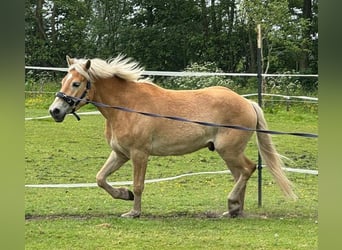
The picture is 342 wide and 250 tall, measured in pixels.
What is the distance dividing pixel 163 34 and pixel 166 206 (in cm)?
319

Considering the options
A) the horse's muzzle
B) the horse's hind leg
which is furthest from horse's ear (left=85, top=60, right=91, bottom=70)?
the horse's hind leg

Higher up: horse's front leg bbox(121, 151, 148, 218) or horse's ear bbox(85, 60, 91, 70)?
horse's ear bbox(85, 60, 91, 70)

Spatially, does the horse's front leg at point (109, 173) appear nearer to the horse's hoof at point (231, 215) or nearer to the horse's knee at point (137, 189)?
the horse's knee at point (137, 189)

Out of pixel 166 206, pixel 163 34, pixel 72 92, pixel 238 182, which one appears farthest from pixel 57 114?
pixel 163 34

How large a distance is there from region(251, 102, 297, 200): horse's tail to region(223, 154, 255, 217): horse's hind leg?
136 millimetres

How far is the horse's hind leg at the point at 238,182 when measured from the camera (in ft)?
12.4

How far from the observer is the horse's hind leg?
3.77 m

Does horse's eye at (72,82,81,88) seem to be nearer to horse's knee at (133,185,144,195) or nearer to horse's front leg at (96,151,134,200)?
horse's front leg at (96,151,134,200)

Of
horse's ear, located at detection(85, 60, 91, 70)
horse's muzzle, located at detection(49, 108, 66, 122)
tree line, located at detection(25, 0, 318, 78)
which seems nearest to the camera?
horse's muzzle, located at detection(49, 108, 66, 122)

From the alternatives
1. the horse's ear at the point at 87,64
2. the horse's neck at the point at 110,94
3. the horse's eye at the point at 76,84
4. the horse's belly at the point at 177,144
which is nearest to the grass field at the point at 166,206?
the horse's belly at the point at 177,144

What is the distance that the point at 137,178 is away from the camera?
149 inches

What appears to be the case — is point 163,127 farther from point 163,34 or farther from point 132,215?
point 163,34
